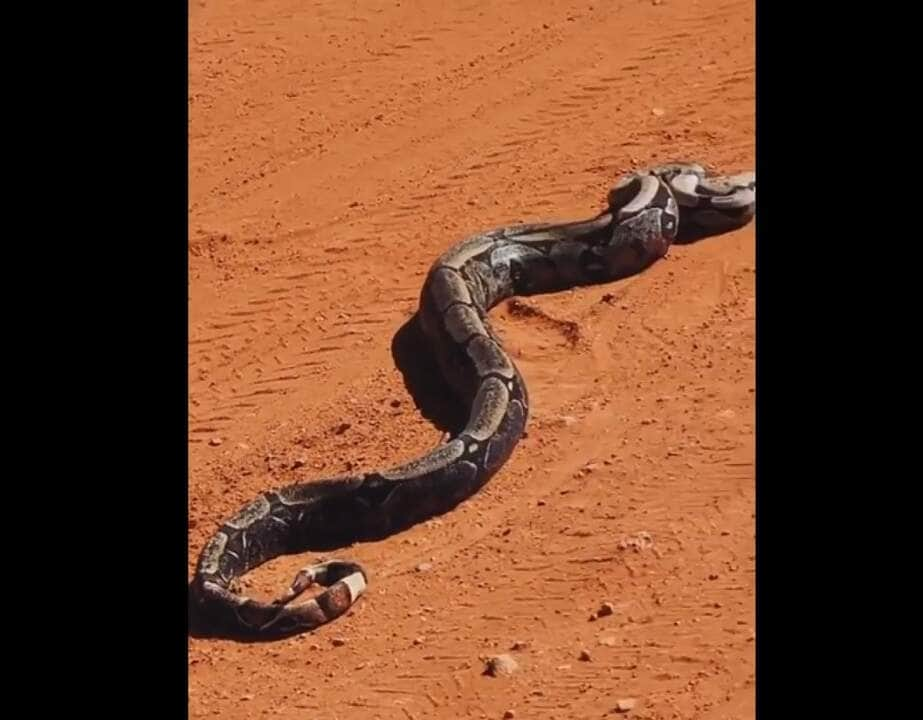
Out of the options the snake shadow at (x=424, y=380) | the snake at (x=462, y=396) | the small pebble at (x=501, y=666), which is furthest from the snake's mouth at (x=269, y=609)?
the snake shadow at (x=424, y=380)

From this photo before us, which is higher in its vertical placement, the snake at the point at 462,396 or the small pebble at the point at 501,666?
the snake at the point at 462,396

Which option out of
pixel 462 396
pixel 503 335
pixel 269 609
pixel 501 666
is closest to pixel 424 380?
pixel 462 396

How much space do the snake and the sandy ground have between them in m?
0.11

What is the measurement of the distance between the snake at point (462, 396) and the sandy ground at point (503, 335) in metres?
0.11

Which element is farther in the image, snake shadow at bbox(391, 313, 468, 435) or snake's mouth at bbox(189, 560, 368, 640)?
snake shadow at bbox(391, 313, 468, 435)

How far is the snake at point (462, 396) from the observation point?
845 centimetres

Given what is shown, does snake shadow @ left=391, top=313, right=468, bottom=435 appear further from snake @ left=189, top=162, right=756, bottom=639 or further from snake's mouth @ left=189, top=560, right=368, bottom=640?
snake's mouth @ left=189, top=560, right=368, bottom=640

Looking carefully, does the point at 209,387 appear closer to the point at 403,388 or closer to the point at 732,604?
the point at 403,388

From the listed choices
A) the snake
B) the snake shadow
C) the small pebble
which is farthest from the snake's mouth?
the snake shadow

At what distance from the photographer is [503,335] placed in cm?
1065

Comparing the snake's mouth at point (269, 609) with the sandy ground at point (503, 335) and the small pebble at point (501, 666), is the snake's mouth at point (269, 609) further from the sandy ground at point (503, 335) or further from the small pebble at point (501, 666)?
the small pebble at point (501, 666)

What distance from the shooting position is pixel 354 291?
11.3 m

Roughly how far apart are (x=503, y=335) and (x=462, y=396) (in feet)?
2.47

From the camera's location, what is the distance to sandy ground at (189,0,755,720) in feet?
26.1
